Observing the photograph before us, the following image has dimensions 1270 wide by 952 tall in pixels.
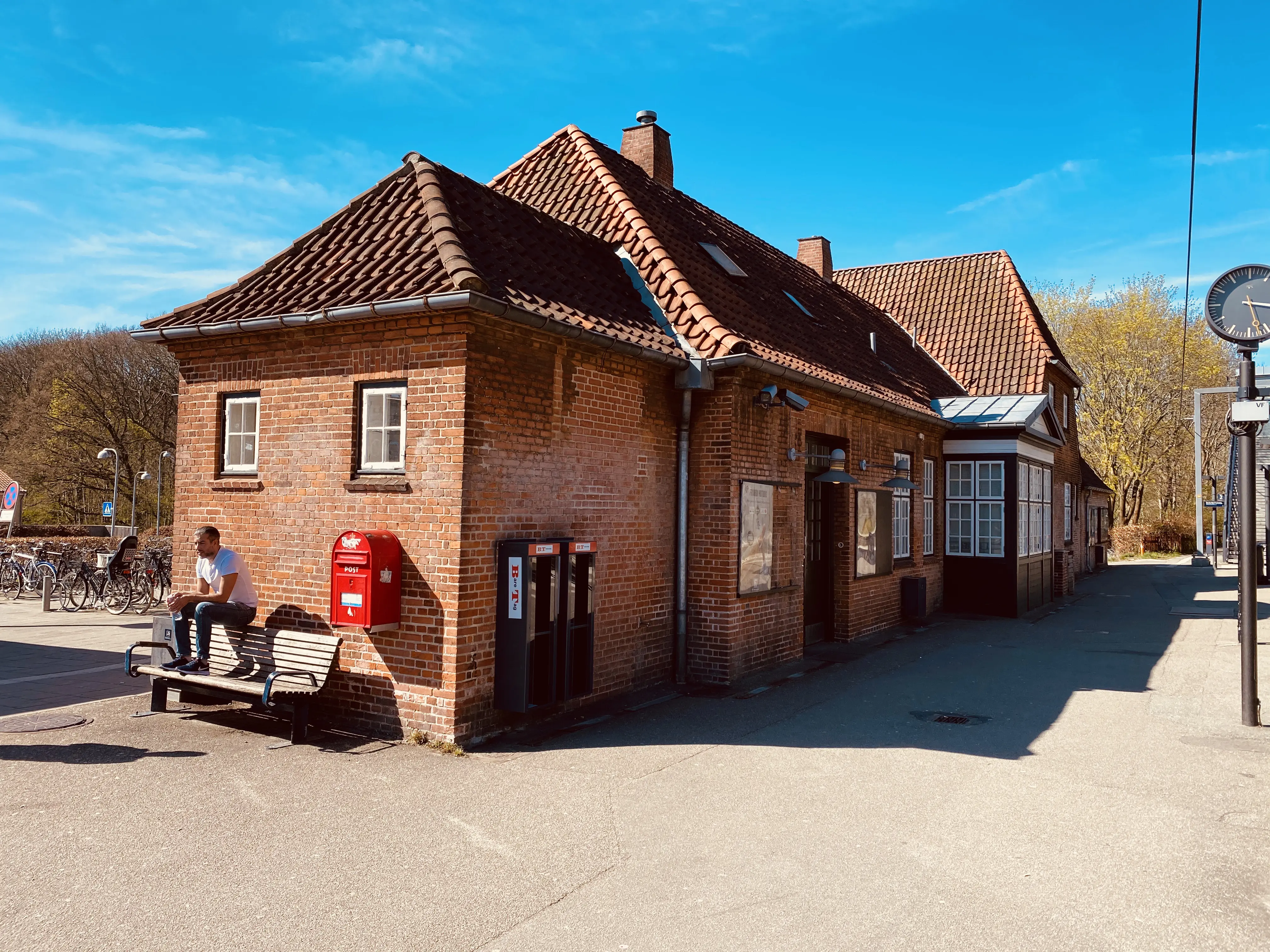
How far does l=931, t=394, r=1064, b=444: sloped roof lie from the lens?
57.6ft

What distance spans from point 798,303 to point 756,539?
6546mm

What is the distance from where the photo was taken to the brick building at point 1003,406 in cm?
1795

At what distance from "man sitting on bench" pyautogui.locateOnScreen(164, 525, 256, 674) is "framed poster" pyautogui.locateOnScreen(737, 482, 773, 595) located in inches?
194

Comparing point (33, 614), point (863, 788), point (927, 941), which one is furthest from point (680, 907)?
point (33, 614)

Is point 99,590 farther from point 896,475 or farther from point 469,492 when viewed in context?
point 896,475

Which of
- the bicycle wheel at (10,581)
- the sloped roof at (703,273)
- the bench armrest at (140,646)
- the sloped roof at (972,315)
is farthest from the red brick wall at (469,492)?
the bicycle wheel at (10,581)

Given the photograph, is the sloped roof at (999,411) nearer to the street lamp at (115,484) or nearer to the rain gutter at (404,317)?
the rain gutter at (404,317)

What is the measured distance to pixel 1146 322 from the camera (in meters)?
43.2

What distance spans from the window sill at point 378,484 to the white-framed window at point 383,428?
64 millimetres

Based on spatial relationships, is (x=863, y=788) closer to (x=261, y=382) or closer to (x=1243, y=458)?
(x=1243, y=458)

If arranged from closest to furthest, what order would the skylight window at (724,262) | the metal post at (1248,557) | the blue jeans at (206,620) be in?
1. the blue jeans at (206,620)
2. the metal post at (1248,557)
3. the skylight window at (724,262)

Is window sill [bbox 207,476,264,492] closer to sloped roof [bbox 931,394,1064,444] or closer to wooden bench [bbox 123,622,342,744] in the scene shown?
wooden bench [bbox 123,622,342,744]

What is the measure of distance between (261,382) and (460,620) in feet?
10.1

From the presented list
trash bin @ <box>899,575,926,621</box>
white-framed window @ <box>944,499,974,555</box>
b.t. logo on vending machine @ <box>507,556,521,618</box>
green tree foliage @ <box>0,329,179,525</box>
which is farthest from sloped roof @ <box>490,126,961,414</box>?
green tree foliage @ <box>0,329,179,525</box>
